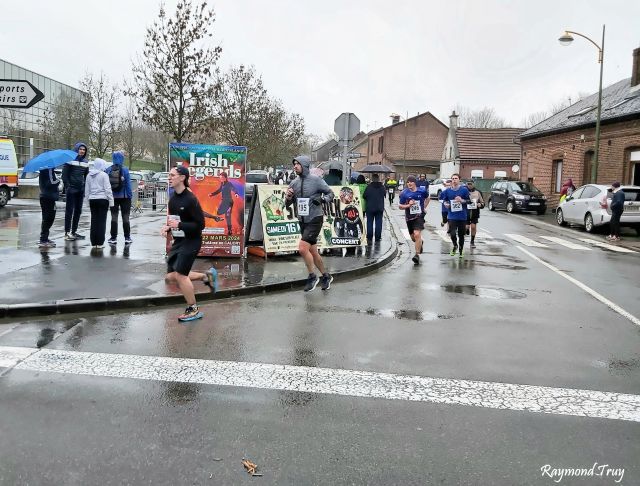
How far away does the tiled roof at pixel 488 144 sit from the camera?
53375 millimetres

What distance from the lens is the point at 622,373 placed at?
5156mm

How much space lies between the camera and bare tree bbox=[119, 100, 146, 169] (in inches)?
1739

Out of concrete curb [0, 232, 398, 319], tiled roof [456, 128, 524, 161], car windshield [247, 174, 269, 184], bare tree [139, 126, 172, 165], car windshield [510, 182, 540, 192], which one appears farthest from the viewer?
bare tree [139, 126, 172, 165]

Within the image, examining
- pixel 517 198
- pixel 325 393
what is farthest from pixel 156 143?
pixel 325 393

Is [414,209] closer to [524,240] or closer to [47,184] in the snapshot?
[524,240]

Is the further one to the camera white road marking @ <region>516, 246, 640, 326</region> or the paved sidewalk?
white road marking @ <region>516, 246, 640, 326</region>

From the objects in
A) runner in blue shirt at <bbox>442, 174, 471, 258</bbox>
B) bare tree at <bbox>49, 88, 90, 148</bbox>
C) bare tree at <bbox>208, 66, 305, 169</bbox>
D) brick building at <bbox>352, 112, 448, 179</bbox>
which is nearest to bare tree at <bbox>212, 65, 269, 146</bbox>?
bare tree at <bbox>208, 66, 305, 169</bbox>

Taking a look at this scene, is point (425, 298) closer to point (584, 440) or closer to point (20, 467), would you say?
point (584, 440)

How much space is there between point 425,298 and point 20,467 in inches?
239

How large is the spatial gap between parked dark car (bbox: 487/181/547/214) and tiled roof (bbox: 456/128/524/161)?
2309 cm

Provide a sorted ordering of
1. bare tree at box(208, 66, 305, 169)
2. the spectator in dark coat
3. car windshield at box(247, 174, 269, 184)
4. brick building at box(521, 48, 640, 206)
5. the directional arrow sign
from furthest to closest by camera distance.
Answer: bare tree at box(208, 66, 305, 169)
car windshield at box(247, 174, 269, 184)
brick building at box(521, 48, 640, 206)
the spectator in dark coat
the directional arrow sign

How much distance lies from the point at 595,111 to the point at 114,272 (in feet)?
89.3

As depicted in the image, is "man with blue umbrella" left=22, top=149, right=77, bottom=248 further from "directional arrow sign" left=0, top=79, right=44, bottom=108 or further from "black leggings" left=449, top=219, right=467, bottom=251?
"black leggings" left=449, top=219, right=467, bottom=251

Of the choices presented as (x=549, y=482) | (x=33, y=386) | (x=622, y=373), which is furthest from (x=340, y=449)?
(x=622, y=373)
